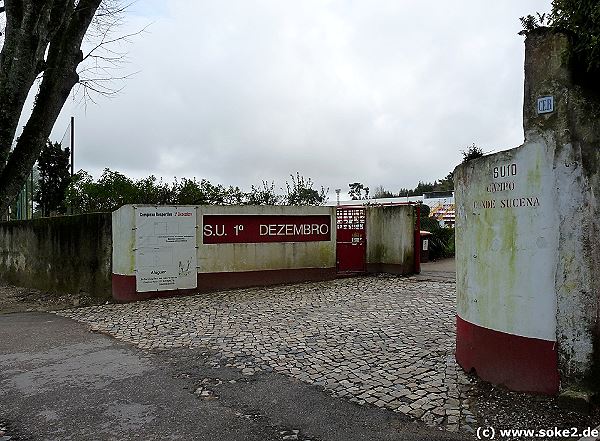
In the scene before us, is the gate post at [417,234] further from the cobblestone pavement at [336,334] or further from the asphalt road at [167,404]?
the asphalt road at [167,404]

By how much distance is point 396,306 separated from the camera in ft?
31.4

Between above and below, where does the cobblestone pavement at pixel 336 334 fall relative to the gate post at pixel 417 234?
below

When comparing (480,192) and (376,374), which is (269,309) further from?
(480,192)

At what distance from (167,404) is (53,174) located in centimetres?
2373

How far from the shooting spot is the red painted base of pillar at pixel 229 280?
11148mm

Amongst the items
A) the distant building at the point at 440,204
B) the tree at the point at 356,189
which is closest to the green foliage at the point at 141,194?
the distant building at the point at 440,204

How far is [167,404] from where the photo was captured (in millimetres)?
4953

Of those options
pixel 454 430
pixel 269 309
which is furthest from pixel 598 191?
pixel 269 309

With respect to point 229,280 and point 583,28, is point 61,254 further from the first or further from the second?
point 583,28

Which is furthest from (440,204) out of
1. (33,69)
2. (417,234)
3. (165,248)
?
(33,69)

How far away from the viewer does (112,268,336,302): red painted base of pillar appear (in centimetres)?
1115

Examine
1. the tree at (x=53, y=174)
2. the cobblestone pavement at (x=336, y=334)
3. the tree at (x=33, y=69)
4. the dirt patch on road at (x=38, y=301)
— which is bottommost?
the dirt patch on road at (x=38, y=301)

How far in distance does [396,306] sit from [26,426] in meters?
6.49

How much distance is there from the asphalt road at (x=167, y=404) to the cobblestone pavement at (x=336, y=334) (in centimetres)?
29
